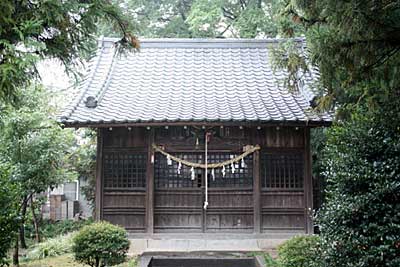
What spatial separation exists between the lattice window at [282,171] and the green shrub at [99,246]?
14.4 feet

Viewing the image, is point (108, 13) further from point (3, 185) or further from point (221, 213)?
point (221, 213)

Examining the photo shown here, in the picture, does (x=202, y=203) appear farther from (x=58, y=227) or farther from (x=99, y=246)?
(x=58, y=227)

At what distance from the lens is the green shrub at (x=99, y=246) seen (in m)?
7.24

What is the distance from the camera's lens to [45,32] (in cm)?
462

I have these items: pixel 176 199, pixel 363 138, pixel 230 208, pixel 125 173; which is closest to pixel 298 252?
pixel 363 138

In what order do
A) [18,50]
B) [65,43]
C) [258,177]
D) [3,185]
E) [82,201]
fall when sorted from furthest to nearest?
1. [82,201]
2. [258,177]
3. [3,185]
4. [65,43]
5. [18,50]

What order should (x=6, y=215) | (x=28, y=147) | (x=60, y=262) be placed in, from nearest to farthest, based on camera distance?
1. (x=6, y=215)
2. (x=28, y=147)
3. (x=60, y=262)

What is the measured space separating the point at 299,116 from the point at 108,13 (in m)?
6.06

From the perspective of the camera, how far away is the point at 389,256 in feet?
14.8

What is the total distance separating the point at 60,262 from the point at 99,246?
2.13 meters

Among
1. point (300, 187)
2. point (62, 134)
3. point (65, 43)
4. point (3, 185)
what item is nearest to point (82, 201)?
point (62, 134)

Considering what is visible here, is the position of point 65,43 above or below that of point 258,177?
above

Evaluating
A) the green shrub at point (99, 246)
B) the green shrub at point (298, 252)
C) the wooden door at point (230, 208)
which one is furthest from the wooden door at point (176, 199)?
the green shrub at point (298, 252)

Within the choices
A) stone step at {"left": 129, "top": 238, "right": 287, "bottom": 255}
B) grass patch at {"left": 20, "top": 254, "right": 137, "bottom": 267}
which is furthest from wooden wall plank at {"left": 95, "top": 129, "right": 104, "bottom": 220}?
grass patch at {"left": 20, "top": 254, "right": 137, "bottom": 267}
